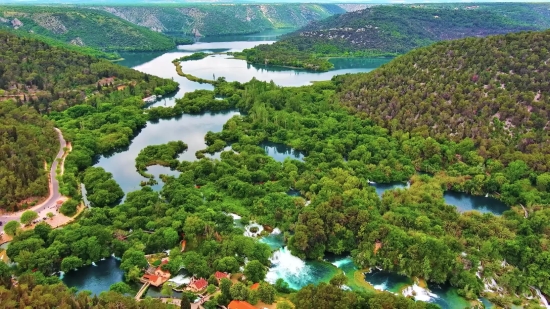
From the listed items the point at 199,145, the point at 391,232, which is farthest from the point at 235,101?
the point at 391,232

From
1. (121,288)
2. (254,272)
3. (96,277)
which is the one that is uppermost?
(121,288)

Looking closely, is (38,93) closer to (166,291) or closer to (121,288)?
(121,288)

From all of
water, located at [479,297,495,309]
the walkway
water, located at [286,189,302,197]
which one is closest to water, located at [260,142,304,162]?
water, located at [286,189,302,197]

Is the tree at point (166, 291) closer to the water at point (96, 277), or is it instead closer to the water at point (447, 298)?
the water at point (96, 277)

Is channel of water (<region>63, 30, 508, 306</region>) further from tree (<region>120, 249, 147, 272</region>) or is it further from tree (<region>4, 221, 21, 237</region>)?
tree (<region>4, 221, 21, 237</region>)

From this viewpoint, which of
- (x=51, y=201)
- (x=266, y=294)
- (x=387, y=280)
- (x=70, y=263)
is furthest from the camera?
(x=51, y=201)

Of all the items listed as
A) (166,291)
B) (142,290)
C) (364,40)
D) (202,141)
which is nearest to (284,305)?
(166,291)

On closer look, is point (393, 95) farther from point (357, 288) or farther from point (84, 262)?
point (84, 262)
